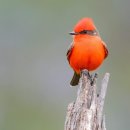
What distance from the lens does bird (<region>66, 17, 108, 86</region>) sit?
35.1 ft

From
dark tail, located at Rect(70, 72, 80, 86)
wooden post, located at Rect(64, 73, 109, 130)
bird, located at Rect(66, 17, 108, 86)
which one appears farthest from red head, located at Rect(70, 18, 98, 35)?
wooden post, located at Rect(64, 73, 109, 130)

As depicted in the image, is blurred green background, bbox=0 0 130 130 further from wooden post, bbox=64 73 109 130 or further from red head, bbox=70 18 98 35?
wooden post, bbox=64 73 109 130

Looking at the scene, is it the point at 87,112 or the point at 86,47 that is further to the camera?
the point at 86,47

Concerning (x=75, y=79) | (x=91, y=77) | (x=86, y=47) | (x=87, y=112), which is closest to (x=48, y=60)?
(x=75, y=79)

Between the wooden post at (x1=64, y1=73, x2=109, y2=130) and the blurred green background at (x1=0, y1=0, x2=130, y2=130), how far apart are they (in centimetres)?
502

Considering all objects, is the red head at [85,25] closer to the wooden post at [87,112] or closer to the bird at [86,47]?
the bird at [86,47]

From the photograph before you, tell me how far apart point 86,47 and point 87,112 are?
4.05ft

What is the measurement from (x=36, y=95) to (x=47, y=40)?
126 centimetres

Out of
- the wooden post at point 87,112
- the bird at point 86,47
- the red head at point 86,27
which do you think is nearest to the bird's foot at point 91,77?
the wooden post at point 87,112

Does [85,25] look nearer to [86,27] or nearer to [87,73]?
[86,27]

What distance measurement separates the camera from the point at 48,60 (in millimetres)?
16469

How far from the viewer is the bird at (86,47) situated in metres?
10.7

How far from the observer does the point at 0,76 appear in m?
16.7

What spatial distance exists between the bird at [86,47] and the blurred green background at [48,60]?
4190mm
